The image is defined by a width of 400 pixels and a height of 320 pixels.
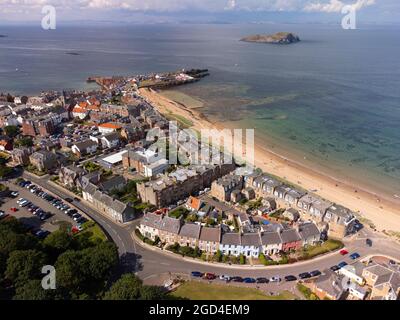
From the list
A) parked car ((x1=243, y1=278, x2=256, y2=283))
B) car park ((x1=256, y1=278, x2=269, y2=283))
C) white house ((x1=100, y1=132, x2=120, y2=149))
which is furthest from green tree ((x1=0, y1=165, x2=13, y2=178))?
car park ((x1=256, y1=278, x2=269, y2=283))

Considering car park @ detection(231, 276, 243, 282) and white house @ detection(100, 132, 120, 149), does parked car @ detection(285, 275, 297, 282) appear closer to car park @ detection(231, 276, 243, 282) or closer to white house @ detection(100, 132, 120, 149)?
car park @ detection(231, 276, 243, 282)

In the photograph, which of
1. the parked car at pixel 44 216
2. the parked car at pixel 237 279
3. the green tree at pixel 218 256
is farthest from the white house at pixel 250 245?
the parked car at pixel 44 216

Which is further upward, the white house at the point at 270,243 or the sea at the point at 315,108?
the sea at the point at 315,108

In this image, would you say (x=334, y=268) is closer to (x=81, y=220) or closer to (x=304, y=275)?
(x=304, y=275)

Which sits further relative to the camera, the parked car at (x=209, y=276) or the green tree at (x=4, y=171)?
the green tree at (x=4, y=171)

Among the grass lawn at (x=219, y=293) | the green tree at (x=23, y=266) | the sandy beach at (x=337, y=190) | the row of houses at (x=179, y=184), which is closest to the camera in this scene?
the green tree at (x=23, y=266)

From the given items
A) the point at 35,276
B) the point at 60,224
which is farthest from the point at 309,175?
the point at 35,276

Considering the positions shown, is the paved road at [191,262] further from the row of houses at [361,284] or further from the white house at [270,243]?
the row of houses at [361,284]
